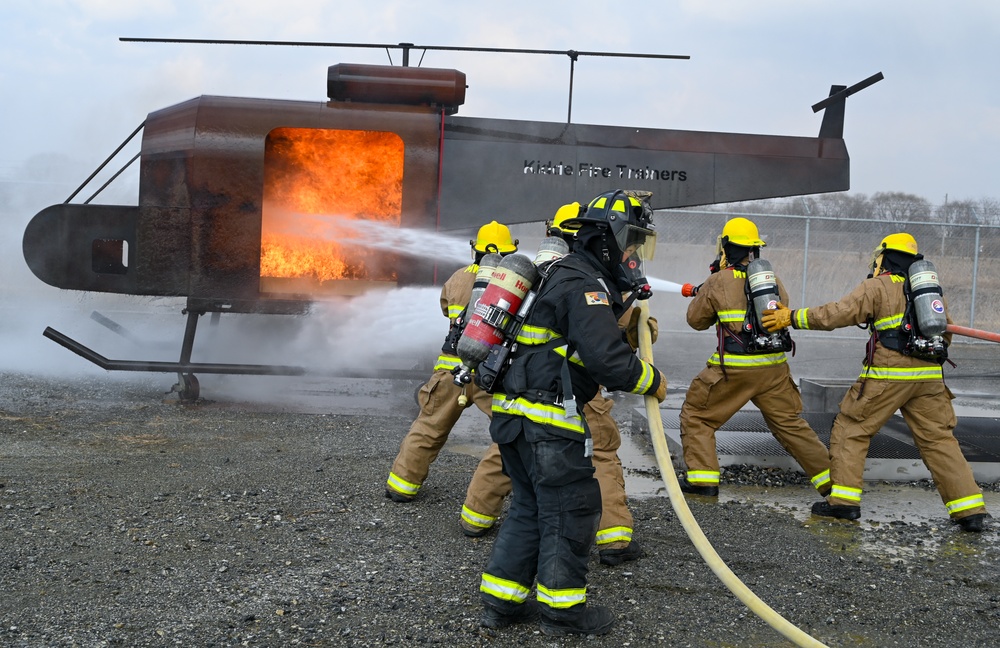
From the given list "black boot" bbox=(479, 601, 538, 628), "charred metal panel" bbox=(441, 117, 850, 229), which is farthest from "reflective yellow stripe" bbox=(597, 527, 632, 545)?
"charred metal panel" bbox=(441, 117, 850, 229)

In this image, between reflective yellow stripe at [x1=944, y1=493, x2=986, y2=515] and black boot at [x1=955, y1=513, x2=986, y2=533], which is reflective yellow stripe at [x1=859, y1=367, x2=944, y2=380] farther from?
black boot at [x1=955, y1=513, x2=986, y2=533]

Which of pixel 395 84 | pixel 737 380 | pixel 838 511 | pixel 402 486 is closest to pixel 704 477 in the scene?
pixel 737 380

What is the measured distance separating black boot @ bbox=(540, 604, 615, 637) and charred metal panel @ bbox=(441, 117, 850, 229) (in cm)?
526

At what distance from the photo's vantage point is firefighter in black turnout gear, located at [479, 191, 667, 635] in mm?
3287

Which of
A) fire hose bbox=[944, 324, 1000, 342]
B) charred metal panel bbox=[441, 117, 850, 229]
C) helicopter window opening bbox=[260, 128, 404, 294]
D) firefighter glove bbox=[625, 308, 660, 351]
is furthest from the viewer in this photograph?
helicopter window opening bbox=[260, 128, 404, 294]

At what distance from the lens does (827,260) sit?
21359mm

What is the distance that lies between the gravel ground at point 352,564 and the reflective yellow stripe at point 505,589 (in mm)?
148

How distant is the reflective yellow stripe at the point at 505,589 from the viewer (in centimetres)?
337

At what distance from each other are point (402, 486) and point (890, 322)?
10.1 ft

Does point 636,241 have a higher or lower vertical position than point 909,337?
higher

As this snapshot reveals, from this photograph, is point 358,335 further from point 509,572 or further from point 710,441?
point 509,572

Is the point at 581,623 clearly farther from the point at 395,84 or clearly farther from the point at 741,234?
the point at 395,84

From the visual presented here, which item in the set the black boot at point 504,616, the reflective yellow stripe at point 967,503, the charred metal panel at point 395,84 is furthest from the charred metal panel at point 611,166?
the black boot at point 504,616

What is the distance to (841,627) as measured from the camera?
3512 mm
